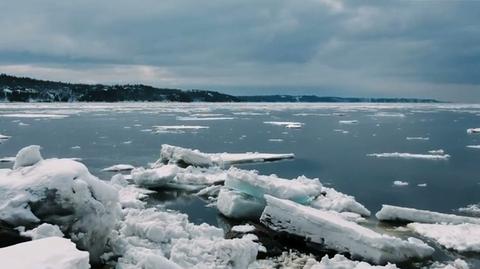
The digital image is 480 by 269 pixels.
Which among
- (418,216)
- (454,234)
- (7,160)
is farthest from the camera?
(7,160)

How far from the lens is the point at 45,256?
5152mm

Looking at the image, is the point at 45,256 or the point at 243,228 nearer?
the point at 45,256

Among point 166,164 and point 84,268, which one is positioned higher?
point 84,268

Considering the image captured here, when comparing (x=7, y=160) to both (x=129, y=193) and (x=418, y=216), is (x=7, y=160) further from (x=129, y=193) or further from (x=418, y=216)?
(x=418, y=216)

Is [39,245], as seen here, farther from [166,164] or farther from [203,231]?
[166,164]

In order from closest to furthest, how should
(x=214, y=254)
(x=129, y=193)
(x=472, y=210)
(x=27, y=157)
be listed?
(x=214, y=254)
(x=27, y=157)
(x=472, y=210)
(x=129, y=193)

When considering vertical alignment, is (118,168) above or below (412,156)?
above

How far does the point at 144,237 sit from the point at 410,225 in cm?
623

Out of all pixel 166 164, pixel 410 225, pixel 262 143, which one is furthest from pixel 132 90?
pixel 410 225

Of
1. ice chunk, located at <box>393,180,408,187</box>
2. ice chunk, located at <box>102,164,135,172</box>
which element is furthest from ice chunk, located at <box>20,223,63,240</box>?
ice chunk, located at <box>393,180,408,187</box>

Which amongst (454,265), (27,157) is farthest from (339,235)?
(27,157)

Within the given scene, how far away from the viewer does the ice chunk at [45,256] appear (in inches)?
195

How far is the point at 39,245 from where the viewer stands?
18.4 feet

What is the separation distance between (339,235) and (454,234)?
2759mm
